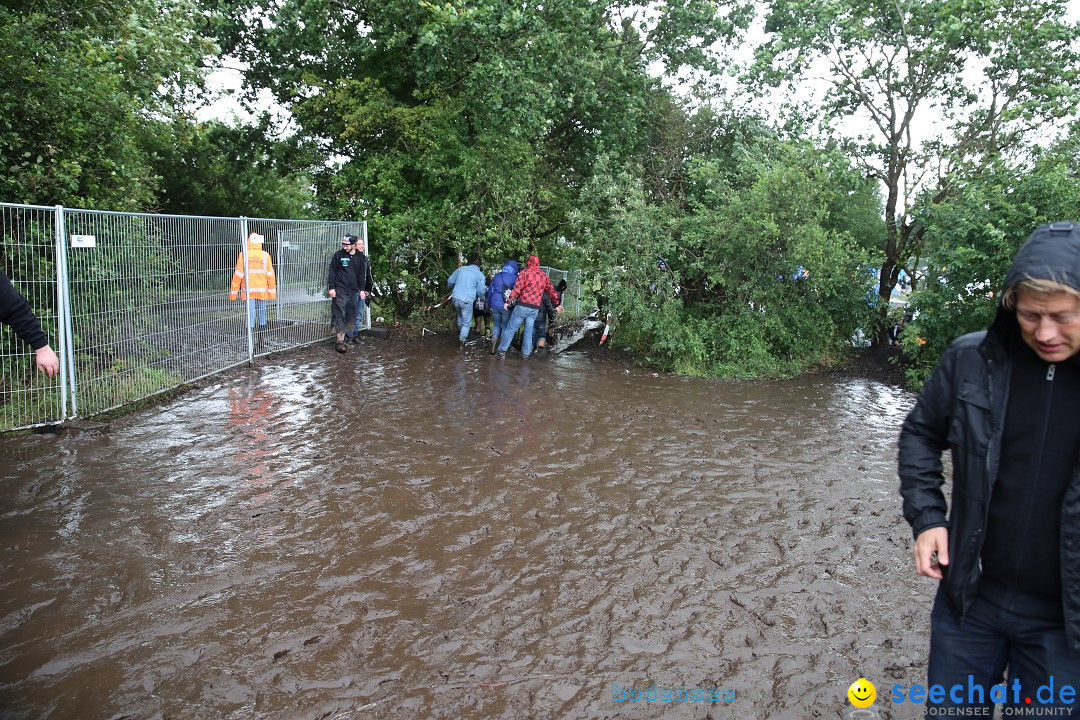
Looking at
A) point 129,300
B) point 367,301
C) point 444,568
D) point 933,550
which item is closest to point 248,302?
point 129,300

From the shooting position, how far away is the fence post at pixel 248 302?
10.6 metres

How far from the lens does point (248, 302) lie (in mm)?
10875

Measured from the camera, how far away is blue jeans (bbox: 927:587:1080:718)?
2.22 metres

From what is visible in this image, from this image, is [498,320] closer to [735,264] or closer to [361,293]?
[361,293]

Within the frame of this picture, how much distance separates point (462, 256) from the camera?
616 inches

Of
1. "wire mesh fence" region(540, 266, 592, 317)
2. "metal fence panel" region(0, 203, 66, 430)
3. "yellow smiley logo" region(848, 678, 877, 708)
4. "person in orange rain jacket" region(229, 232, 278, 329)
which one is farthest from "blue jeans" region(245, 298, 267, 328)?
"yellow smiley logo" region(848, 678, 877, 708)

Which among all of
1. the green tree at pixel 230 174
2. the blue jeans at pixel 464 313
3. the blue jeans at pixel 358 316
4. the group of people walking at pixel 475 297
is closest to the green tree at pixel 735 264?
the group of people walking at pixel 475 297

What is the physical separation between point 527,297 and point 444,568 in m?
8.15

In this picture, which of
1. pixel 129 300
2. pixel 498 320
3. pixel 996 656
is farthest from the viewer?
pixel 498 320

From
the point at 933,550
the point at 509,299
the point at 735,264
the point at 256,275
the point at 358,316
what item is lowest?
the point at 933,550

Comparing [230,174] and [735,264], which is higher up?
[230,174]

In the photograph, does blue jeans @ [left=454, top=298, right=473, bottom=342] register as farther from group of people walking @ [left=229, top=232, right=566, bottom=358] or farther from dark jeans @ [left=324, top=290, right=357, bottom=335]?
dark jeans @ [left=324, top=290, right=357, bottom=335]

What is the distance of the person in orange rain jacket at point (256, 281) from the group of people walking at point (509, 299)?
10.5 feet

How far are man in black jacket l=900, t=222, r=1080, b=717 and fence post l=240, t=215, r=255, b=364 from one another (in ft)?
32.3
